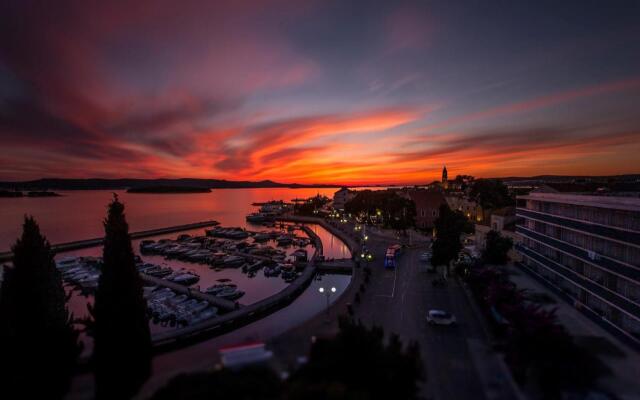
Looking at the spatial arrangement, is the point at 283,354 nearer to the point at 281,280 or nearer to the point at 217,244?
the point at 281,280

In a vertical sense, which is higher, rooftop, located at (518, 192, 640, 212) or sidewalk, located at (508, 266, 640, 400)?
rooftop, located at (518, 192, 640, 212)

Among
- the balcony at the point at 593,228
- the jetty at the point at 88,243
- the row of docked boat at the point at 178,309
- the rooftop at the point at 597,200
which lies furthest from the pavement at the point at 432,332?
the jetty at the point at 88,243

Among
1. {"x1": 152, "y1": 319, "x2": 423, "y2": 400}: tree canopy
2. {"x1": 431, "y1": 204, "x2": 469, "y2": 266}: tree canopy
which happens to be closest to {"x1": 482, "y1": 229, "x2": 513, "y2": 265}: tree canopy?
{"x1": 431, "y1": 204, "x2": 469, "y2": 266}: tree canopy

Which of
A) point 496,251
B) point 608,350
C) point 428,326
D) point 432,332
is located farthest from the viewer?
point 496,251

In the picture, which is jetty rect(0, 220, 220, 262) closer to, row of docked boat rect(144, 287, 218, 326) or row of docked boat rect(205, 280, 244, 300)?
row of docked boat rect(144, 287, 218, 326)

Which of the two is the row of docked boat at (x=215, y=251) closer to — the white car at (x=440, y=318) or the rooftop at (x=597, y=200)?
the white car at (x=440, y=318)

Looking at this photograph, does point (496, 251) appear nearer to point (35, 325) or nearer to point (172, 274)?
point (35, 325)

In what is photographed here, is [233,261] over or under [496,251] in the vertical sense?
under

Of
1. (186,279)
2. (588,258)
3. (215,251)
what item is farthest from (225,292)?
(588,258)
